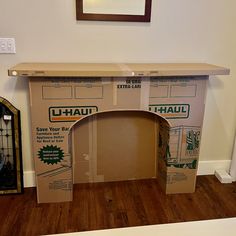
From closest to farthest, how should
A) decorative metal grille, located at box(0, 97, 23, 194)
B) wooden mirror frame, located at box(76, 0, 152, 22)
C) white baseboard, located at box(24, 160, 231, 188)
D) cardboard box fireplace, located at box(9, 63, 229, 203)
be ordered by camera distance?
cardboard box fireplace, located at box(9, 63, 229, 203)
wooden mirror frame, located at box(76, 0, 152, 22)
decorative metal grille, located at box(0, 97, 23, 194)
white baseboard, located at box(24, 160, 231, 188)

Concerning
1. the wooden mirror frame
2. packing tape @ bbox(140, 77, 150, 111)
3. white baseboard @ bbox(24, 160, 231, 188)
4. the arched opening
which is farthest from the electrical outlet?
white baseboard @ bbox(24, 160, 231, 188)

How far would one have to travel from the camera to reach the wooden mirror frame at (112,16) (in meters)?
1.96

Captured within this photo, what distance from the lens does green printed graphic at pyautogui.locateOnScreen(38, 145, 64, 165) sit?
6.54ft

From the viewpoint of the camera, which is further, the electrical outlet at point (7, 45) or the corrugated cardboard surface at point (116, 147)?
the corrugated cardboard surface at point (116, 147)

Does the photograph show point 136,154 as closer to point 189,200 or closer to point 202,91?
point 189,200

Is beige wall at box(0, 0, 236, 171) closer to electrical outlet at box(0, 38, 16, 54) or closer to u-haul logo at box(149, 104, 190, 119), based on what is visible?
electrical outlet at box(0, 38, 16, 54)

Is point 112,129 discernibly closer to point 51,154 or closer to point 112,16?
point 51,154

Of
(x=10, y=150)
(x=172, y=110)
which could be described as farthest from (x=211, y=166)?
(x=10, y=150)

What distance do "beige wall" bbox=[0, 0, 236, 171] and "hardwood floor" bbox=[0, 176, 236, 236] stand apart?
427 millimetres

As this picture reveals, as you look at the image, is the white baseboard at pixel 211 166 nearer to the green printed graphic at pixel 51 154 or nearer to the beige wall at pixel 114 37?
the beige wall at pixel 114 37

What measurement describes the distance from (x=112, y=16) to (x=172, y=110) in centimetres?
86

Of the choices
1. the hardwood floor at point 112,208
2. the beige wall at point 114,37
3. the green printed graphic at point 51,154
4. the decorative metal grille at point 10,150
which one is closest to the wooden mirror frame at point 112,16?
the beige wall at point 114,37

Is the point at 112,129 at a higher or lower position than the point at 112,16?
lower

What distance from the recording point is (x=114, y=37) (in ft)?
6.79
